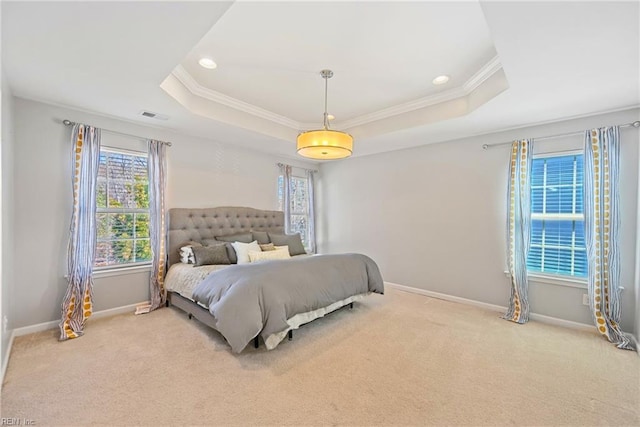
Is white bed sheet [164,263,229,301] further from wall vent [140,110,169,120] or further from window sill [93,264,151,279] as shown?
A: wall vent [140,110,169,120]

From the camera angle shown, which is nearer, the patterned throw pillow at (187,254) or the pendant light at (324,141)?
the pendant light at (324,141)

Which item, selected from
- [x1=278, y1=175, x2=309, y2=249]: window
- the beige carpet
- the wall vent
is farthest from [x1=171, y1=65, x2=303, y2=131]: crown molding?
the beige carpet

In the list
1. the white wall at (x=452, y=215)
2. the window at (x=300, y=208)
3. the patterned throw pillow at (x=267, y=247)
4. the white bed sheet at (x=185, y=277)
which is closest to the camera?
the white wall at (x=452, y=215)

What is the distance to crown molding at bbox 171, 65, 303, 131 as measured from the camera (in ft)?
9.82

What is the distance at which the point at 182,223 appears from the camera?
403cm

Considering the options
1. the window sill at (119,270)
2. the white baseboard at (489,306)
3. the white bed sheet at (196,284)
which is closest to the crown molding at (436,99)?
the white bed sheet at (196,284)

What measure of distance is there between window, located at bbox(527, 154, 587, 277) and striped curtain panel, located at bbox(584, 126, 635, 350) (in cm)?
18

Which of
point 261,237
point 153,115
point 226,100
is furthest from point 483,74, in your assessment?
point 153,115

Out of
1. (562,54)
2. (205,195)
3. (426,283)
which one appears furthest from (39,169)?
(426,283)

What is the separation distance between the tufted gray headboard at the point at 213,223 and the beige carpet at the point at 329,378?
118cm

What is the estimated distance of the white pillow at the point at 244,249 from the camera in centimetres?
384

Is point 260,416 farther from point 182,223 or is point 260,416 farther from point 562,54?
point 562,54

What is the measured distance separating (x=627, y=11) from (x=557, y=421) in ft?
8.03

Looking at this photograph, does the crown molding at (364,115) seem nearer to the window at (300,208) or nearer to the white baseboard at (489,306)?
the window at (300,208)
